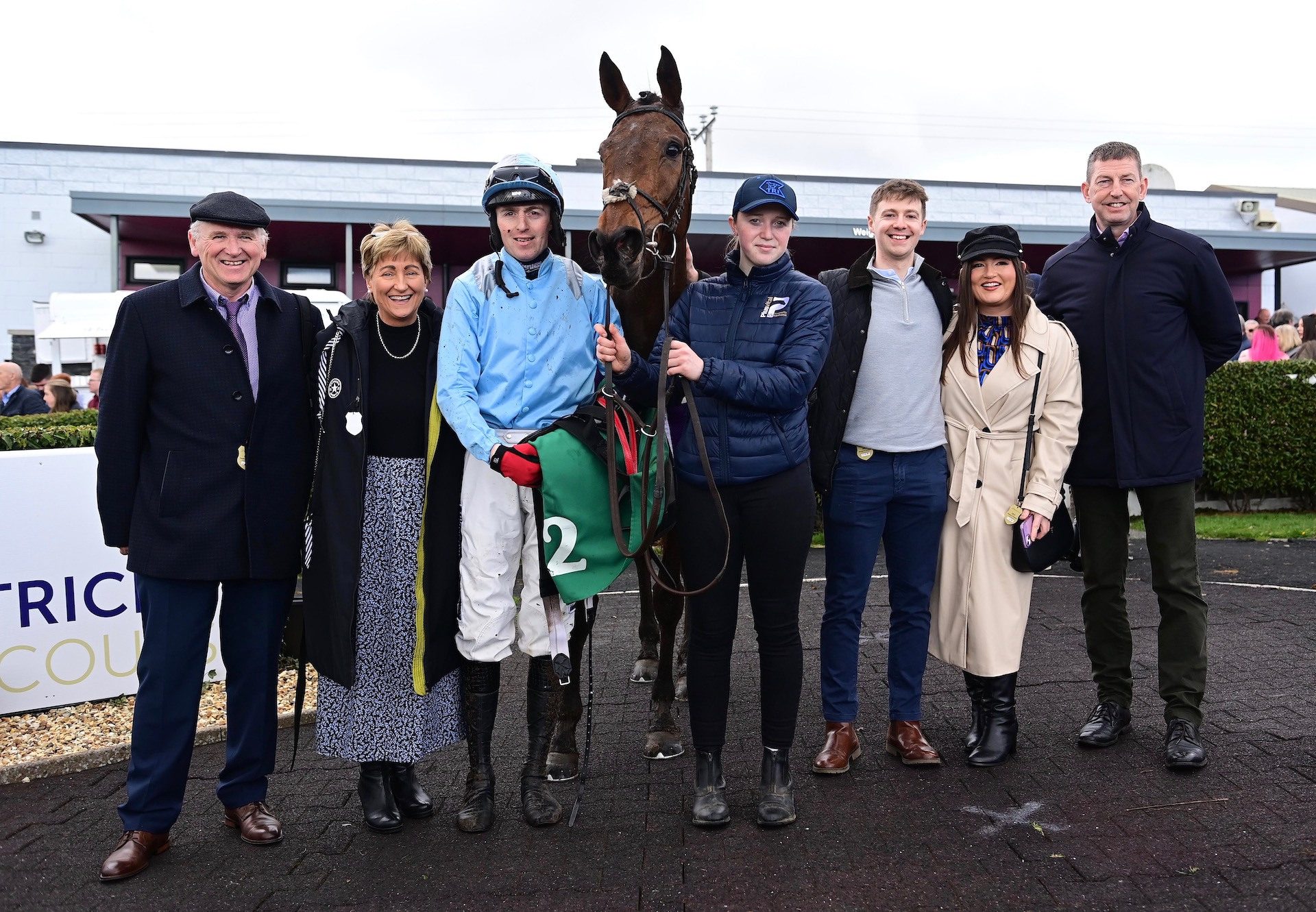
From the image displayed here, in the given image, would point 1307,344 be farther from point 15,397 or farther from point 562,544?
point 15,397

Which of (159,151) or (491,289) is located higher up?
(159,151)

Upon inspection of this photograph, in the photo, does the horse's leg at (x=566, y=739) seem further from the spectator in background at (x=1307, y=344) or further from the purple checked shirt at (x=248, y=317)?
the spectator in background at (x=1307, y=344)

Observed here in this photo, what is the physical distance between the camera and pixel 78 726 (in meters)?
4.80

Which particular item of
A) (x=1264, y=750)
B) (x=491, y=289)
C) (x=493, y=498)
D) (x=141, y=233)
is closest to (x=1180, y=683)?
(x=1264, y=750)

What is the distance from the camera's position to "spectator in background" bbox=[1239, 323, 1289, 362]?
11305mm

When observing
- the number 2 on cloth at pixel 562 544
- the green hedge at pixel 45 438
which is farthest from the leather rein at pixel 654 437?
the green hedge at pixel 45 438

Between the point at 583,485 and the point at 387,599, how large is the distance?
0.81 meters

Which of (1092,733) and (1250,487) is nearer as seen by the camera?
(1092,733)

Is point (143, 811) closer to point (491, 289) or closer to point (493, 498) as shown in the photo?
point (493, 498)

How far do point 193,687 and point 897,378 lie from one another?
280 centimetres

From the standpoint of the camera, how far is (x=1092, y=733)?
412cm

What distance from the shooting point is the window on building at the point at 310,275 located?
18.9m

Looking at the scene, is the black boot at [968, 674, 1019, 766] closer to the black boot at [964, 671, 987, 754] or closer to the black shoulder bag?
the black boot at [964, 671, 987, 754]

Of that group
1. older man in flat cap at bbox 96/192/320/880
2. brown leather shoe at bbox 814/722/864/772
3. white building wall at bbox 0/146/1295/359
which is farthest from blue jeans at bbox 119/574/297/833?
white building wall at bbox 0/146/1295/359
